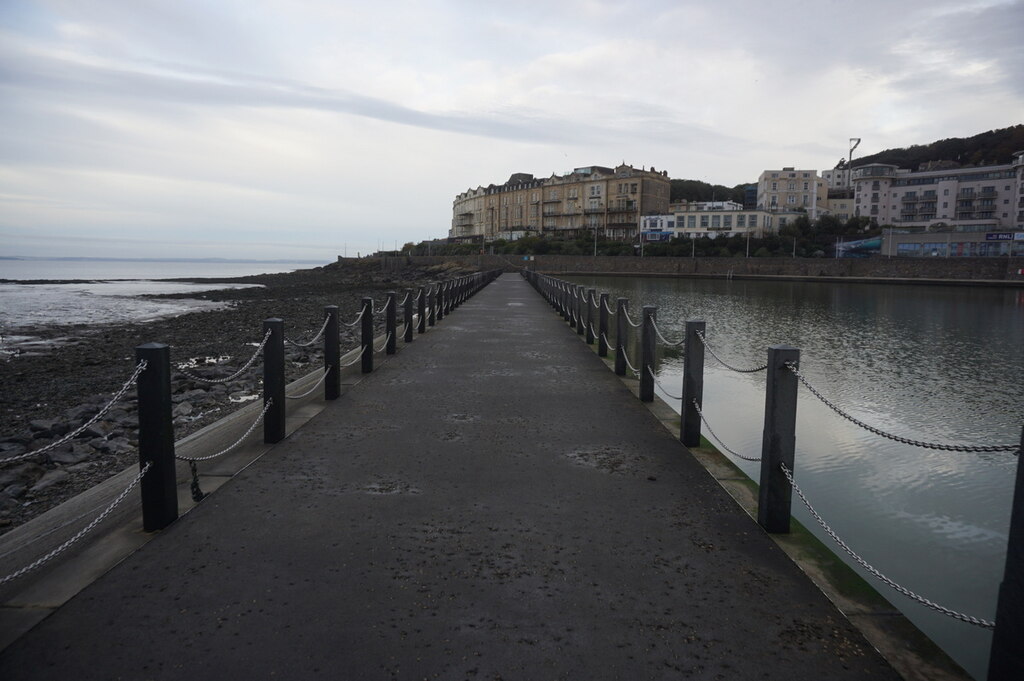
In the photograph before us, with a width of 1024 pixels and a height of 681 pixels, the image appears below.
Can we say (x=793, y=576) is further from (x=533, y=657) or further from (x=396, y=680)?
(x=396, y=680)

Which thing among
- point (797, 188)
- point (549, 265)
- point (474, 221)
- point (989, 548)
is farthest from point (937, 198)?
point (989, 548)

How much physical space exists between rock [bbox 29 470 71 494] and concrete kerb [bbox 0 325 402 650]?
1.80m

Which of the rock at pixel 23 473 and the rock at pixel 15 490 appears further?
the rock at pixel 23 473

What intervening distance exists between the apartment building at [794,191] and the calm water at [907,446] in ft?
366

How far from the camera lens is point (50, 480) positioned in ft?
23.5

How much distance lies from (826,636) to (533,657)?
58.1 inches

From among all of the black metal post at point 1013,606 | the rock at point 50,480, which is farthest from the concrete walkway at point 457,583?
the rock at point 50,480

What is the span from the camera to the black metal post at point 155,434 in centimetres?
440

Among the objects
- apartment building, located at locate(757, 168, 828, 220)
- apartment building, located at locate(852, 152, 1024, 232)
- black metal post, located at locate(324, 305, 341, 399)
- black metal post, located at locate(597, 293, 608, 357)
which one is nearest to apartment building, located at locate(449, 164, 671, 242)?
apartment building, located at locate(757, 168, 828, 220)

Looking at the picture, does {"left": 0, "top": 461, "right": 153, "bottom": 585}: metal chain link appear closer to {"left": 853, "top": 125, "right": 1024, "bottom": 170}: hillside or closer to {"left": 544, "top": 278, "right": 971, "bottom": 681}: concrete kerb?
{"left": 544, "top": 278, "right": 971, "bottom": 681}: concrete kerb

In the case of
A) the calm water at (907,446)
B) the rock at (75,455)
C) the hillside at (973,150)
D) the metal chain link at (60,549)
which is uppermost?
the hillside at (973,150)

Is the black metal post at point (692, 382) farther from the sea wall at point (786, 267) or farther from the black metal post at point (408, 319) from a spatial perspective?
the sea wall at point (786, 267)

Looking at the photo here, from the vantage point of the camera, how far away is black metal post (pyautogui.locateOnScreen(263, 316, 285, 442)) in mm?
6391

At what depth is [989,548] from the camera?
21.2 feet
